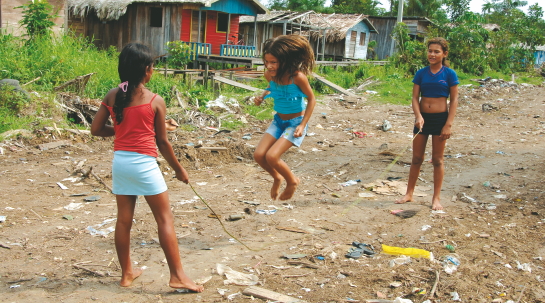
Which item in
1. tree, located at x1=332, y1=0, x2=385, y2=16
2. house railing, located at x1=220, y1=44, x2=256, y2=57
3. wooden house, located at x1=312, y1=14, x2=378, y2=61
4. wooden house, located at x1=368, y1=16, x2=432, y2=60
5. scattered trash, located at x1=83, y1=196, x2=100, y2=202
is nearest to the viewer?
scattered trash, located at x1=83, y1=196, x2=100, y2=202

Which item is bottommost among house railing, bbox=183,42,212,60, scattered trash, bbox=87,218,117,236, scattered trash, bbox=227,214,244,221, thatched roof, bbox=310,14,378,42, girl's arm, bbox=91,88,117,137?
scattered trash, bbox=87,218,117,236

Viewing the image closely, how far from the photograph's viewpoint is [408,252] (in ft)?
11.8

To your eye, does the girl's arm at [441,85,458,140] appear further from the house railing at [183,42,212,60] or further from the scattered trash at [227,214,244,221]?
the house railing at [183,42,212,60]

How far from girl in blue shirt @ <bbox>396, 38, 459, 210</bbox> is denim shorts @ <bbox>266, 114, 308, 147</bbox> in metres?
1.30

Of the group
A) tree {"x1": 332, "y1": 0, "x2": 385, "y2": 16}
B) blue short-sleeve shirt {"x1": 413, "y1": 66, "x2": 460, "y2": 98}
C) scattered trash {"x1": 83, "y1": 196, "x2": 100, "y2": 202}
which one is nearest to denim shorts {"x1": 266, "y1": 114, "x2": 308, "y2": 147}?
blue short-sleeve shirt {"x1": 413, "y1": 66, "x2": 460, "y2": 98}

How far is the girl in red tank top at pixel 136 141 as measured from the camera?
264cm

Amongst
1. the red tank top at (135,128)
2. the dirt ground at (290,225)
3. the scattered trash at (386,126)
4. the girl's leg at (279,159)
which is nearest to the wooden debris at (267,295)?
the dirt ground at (290,225)

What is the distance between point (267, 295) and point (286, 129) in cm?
155

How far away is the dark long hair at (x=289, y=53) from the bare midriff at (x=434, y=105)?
146 centimetres

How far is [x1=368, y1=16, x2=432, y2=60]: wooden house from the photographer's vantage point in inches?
1225

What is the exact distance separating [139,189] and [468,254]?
99.8 inches

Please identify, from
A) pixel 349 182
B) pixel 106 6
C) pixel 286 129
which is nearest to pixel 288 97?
pixel 286 129

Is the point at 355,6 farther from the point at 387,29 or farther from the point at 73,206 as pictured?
the point at 73,206

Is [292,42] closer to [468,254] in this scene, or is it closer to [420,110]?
[420,110]
